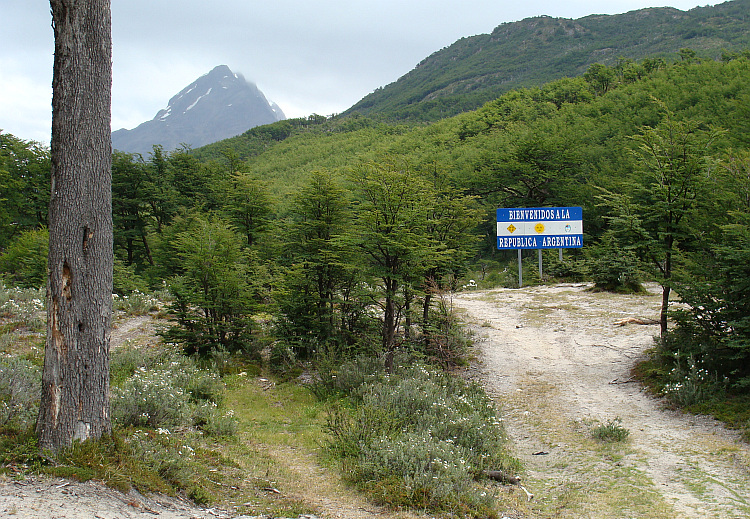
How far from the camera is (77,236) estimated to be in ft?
15.1

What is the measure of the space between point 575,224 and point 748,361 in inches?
520

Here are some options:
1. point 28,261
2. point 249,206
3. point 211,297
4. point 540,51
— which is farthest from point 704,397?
point 540,51

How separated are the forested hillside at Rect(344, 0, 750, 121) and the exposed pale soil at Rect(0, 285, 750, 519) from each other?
72.3 m

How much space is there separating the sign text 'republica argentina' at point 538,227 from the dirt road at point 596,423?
617 centimetres

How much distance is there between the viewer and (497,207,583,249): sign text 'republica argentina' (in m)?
20.9

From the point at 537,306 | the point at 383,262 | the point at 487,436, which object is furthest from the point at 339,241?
the point at 537,306

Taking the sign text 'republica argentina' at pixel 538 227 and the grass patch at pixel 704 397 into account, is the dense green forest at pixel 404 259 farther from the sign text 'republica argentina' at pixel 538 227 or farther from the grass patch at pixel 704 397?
the sign text 'republica argentina' at pixel 538 227

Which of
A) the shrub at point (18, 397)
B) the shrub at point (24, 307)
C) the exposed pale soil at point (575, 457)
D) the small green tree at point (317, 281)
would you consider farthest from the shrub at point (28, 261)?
the shrub at point (18, 397)

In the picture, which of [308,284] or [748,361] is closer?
[748,361]

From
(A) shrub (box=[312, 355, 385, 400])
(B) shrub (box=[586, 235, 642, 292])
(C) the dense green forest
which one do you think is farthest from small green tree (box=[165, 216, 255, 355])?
(B) shrub (box=[586, 235, 642, 292])

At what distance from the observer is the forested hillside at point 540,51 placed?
282 ft

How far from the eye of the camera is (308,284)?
35.9 ft

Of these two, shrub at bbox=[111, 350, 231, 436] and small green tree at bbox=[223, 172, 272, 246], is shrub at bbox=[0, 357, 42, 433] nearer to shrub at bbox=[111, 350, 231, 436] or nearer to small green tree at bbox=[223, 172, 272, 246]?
shrub at bbox=[111, 350, 231, 436]

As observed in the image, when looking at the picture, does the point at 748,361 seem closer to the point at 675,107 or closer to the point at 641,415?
the point at 641,415
